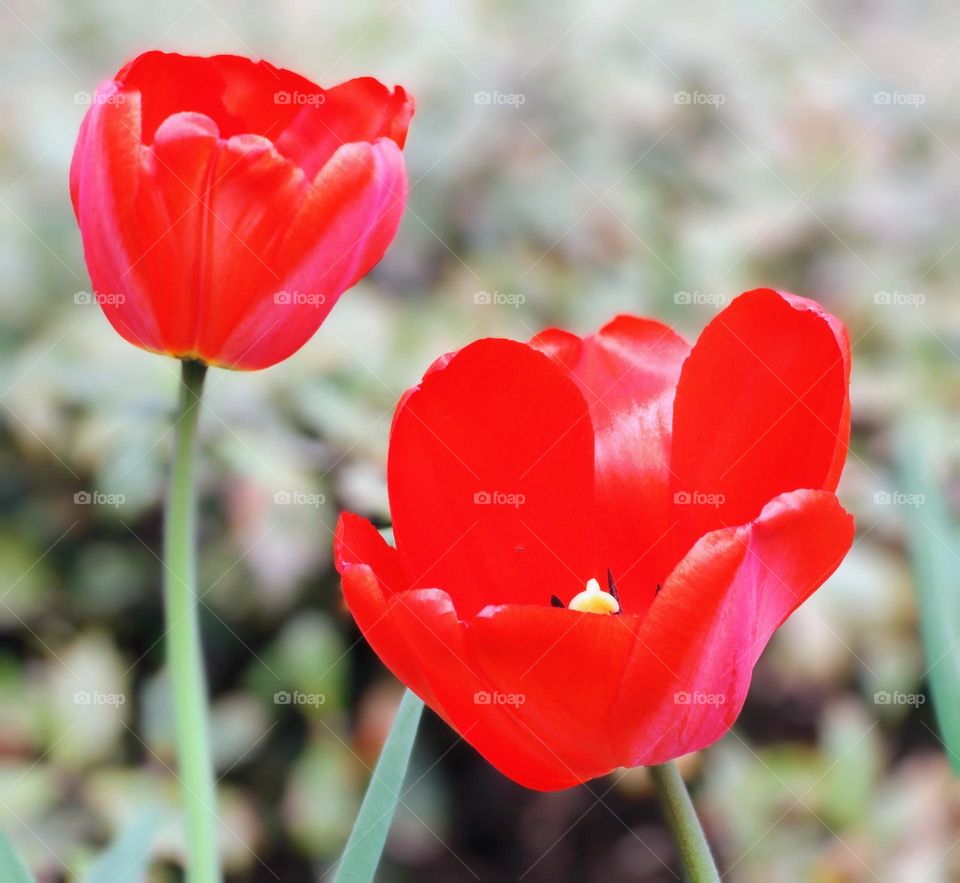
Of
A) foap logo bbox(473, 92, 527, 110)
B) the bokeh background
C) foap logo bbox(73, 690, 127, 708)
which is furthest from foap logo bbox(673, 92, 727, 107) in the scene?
foap logo bbox(73, 690, 127, 708)

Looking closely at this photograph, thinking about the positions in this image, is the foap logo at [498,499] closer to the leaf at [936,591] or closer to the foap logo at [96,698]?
the leaf at [936,591]

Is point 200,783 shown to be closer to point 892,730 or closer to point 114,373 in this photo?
point 114,373

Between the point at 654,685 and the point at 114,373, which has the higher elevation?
the point at 654,685

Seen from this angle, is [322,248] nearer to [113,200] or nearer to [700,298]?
[113,200]

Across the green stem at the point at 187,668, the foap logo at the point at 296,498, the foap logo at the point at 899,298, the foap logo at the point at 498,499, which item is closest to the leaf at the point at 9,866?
the green stem at the point at 187,668

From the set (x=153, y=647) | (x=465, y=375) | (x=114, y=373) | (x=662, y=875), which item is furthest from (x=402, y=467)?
(x=662, y=875)

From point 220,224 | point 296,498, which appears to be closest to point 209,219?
point 220,224
